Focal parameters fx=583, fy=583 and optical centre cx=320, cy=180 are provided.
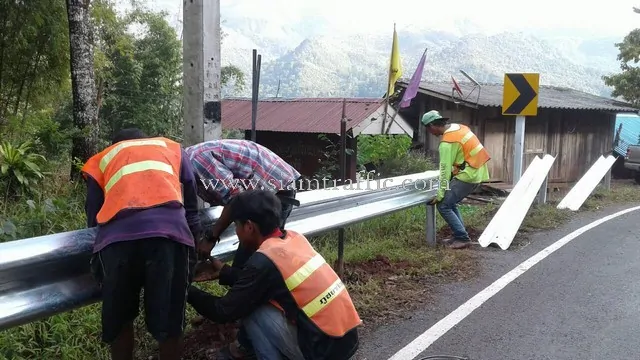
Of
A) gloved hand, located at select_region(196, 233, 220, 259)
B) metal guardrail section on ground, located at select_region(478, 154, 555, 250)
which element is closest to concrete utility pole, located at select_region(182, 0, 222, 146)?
gloved hand, located at select_region(196, 233, 220, 259)

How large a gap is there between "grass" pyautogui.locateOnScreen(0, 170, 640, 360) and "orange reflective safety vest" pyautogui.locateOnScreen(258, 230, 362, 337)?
4.42ft

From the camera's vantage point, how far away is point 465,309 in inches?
175

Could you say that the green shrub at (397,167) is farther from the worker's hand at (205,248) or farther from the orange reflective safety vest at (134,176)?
the orange reflective safety vest at (134,176)

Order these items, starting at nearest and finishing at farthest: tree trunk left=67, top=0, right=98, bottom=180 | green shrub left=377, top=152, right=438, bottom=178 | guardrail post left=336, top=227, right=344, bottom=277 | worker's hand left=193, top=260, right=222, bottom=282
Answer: worker's hand left=193, top=260, right=222, bottom=282, guardrail post left=336, top=227, right=344, bottom=277, tree trunk left=67, top=0, right=98, bottom=180, green shrub left=377, top=152, right=438, bottom=178

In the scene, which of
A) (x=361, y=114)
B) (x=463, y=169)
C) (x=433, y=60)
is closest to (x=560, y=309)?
(x=463, y=169)

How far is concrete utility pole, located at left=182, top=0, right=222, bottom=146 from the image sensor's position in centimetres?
394

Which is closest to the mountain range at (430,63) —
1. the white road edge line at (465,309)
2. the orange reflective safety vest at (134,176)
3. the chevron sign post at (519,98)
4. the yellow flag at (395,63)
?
→ the yellow flag at (395,63)

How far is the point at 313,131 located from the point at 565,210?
595cm

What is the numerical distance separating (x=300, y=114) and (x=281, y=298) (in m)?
12.4

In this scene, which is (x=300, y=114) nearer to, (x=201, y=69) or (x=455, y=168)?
(x=455, y=168)

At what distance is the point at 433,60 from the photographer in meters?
123

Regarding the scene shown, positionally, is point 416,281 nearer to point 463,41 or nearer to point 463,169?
point 463,169

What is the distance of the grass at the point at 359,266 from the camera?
345cm

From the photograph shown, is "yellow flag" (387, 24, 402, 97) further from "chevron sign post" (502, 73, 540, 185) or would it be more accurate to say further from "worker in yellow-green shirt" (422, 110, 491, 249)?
"worker in yellow-green shirt" (422, 110, 491, 249)
